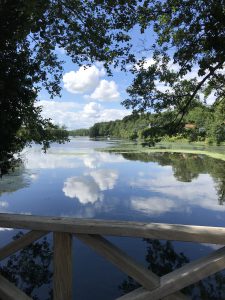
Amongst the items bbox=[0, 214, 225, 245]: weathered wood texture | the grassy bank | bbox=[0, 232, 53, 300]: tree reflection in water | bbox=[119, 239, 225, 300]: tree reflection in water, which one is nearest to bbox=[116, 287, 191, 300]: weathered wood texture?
bbox=[0, 214, 225, 245]: weathered wood texture

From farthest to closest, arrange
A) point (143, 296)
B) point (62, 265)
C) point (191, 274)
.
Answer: point (62, 265) < point (143, 296) < point (191, 274)

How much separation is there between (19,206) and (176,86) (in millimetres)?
7516

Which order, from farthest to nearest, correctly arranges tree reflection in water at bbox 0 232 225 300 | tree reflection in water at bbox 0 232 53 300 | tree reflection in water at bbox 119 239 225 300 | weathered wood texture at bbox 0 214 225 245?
tree reflection in water at bbox 0 232 53 300 < tree reflection in water at bbox 0 232 225 300 < tree reflection in water at bbox 119 239 225 300 < weathered wood texture at bbox 0 214 225 245

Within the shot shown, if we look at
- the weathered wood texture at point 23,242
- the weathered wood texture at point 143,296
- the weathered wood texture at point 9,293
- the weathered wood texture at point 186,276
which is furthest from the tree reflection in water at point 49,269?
the weathered wood texture at point 186,276

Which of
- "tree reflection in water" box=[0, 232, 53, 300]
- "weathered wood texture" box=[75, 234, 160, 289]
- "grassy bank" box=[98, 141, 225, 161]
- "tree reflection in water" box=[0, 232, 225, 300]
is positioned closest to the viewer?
"weathered wood texture" box=[75, 234, 160, 289]

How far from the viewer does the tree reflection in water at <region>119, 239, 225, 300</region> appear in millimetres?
5859

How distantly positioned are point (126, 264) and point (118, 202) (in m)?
11.2

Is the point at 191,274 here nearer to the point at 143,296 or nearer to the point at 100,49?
the point at 143,296

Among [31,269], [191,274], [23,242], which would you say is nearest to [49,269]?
[31,269]

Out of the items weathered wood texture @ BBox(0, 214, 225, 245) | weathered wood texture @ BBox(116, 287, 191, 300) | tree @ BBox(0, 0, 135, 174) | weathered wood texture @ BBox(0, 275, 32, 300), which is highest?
tree @ BBox(0, 0, 135, 174)

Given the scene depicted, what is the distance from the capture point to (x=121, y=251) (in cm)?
280

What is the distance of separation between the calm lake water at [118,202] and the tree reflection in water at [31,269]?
0.27m

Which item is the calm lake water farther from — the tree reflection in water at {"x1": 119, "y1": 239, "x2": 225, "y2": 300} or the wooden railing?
the wooden railing

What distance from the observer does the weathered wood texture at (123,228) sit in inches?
99.7
